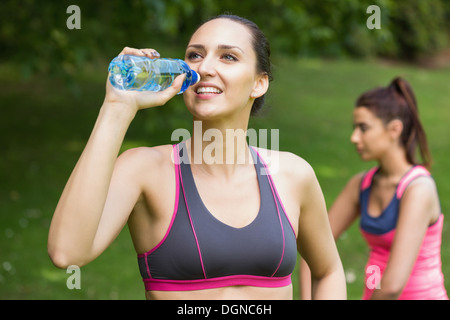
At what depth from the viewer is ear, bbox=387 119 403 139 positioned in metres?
3.88

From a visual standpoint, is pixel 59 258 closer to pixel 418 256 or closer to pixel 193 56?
pixel 193 56

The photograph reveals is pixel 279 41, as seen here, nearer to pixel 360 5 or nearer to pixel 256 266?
pixel 360 5

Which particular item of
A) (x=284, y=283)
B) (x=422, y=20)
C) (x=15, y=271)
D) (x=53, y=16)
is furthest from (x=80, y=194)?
(x=422, y=20)

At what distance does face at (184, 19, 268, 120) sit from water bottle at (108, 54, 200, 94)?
56 millimetres

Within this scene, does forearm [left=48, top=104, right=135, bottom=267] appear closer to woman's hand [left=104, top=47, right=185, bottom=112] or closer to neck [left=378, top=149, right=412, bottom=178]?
woman's hand [left=104, top=47, right=185, bottom=112]

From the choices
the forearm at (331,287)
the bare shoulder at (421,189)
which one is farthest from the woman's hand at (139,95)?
the bare shoulder at (421,189)

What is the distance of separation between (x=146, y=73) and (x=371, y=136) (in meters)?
2.09

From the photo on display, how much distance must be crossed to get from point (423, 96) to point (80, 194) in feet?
59.0

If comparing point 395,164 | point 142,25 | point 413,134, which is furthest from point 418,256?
point 142,25

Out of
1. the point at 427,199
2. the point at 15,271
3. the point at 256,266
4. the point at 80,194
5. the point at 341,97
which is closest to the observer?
the point at 80,194

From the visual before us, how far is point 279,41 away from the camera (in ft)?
36.0

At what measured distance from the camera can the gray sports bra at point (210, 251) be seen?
2.18m

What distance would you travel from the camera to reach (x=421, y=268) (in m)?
3.56
